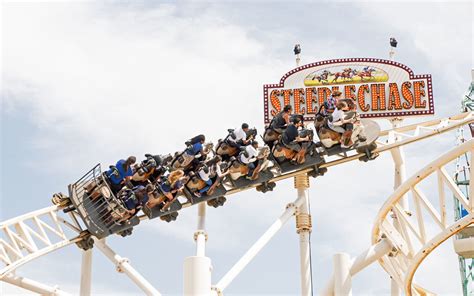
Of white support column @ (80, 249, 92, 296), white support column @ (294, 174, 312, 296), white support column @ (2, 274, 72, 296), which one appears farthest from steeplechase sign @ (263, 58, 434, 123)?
white support column @ (2, 274, 72, 296)

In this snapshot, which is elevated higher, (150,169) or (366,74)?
(366,74)

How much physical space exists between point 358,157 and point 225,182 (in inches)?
69.5

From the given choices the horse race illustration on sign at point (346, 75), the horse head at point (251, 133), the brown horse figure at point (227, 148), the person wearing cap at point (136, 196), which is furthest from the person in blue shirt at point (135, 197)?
the horse race illustration on sign at point (346, 75)

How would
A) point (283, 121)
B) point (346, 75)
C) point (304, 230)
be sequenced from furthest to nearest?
point (346, 75), point (304, 230), point (283, 121)

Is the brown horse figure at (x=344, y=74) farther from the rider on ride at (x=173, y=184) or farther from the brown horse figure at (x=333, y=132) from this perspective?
the rider on ride at (x=173, y=184)

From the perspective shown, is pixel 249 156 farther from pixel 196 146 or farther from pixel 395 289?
pixel 395 289

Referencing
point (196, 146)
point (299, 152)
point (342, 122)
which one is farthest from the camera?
point (196, 146)

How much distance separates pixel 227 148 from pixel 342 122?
1.56m

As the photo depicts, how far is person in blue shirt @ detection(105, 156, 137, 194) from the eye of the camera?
1038cm

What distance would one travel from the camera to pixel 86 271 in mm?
11156

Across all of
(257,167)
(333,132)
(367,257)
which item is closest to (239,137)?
(257,167)

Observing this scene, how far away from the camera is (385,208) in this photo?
32.2ft

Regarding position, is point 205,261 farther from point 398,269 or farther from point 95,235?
point 398,269

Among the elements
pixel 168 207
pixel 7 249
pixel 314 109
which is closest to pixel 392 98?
pixel 314 109
